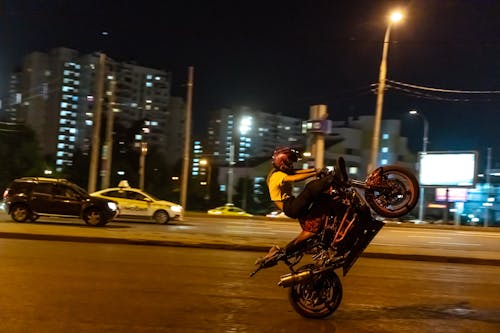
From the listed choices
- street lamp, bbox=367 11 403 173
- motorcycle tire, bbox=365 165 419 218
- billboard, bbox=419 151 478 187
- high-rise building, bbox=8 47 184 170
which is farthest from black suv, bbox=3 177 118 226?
billboard, bbox=419 151 478 187

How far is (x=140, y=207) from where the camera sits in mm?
26734

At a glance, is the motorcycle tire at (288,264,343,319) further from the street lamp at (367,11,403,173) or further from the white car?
the street lamp at (367,11,403,173)

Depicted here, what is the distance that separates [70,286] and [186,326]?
2.93 meters

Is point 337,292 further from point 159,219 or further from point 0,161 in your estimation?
point 0,161

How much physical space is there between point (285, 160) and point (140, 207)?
798 inches

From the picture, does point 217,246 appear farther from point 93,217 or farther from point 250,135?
point 250,135

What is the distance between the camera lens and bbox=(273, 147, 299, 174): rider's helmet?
23.8ft

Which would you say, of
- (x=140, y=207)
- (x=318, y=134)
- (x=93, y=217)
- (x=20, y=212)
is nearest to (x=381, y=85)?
(x=318, y=134)

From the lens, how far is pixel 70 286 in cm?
894

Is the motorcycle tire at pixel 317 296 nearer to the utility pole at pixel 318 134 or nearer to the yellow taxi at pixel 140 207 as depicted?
the utility pole at pixel 318 134

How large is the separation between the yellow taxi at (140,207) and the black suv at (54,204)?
3783 millimetres

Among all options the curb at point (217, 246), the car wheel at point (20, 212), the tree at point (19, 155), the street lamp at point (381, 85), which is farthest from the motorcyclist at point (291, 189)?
the tree at point (19, 155)

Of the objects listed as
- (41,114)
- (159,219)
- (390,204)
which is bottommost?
(159,219)

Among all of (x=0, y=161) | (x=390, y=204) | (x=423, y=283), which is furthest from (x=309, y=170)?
(x=0, y=161)
